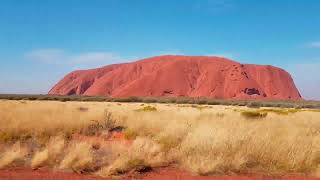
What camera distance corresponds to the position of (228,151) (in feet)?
34.7

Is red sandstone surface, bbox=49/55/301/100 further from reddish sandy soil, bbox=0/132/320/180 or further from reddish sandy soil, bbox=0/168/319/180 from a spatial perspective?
reddish sandy soil, bbox=0/168/319/180

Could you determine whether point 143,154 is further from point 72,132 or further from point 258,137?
point 72,132

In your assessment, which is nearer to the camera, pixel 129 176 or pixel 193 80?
pixel 129 176

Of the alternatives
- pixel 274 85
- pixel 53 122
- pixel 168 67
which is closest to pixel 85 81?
pixel 168 67

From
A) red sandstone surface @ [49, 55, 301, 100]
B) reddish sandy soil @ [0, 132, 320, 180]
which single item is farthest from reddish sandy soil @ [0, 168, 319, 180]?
red sandstone surface @ [49, 55, 301, 100]

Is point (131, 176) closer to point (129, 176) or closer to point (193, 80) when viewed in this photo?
point (129, 176)

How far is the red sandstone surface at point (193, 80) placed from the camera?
13012 centimetres

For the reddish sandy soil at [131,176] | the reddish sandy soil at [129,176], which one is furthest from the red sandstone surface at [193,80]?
the reddish sandy soil at [129,176]

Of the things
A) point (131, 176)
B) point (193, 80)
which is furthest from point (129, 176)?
point (193, 80)

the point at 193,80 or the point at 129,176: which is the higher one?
the point at 193,80

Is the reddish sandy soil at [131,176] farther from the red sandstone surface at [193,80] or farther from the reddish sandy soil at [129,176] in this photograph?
the red sandstone surface at [193,80]

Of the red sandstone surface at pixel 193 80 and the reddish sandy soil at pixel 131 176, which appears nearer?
the reddish sandy soil at pixel 131 176

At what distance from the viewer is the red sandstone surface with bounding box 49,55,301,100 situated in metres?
130

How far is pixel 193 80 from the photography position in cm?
13825
